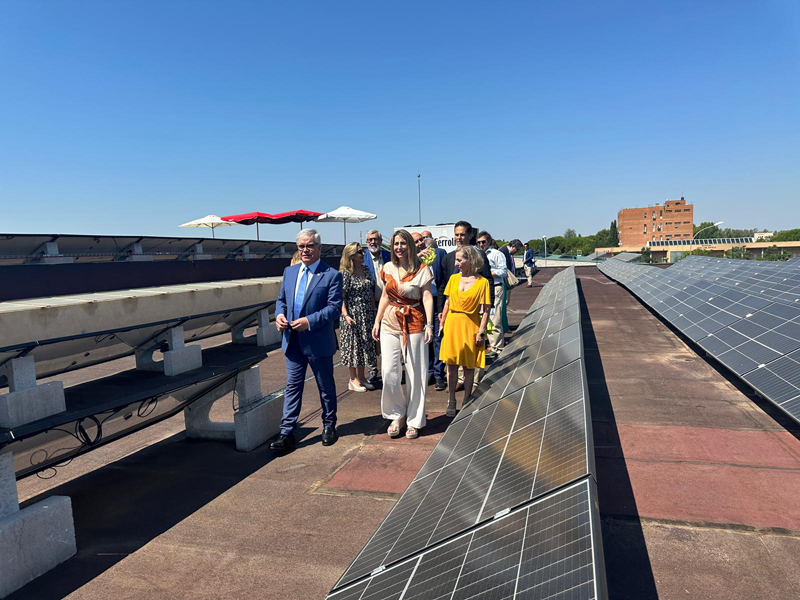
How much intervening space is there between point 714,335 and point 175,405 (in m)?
7.59

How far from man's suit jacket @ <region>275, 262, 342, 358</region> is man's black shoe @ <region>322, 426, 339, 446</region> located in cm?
78

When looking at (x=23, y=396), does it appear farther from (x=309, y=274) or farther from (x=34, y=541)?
(x=309, y=274)

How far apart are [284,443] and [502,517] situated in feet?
10.1

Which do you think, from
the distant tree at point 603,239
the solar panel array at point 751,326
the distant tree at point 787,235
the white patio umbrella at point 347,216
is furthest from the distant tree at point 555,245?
the solar panel array at point 751,326

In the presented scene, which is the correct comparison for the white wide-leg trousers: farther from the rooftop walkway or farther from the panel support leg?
the panel support leg

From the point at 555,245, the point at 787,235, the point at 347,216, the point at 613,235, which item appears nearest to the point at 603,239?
the point at 613,235

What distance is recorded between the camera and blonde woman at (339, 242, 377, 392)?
6402 millimetres

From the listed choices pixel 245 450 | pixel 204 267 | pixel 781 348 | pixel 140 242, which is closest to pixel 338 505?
pixel 245 450

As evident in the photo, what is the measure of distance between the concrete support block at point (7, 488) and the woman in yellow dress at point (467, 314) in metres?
3.73

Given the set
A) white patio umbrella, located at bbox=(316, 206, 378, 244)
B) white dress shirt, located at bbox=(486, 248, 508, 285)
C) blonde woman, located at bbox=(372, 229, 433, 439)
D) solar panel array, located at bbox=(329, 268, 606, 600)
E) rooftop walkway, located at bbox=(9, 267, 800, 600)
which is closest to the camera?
solar panel array, located at bbox=(329, 268, 606, 600)

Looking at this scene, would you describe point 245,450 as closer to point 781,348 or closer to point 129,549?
point 129,549

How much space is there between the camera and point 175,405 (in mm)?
4727

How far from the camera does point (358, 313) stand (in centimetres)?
652

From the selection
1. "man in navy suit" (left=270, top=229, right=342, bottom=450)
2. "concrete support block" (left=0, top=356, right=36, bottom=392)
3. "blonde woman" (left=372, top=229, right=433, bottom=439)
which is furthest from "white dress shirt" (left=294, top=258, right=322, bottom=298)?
"concrete support block" (left=0, top=356, right=36, bottom=392)
